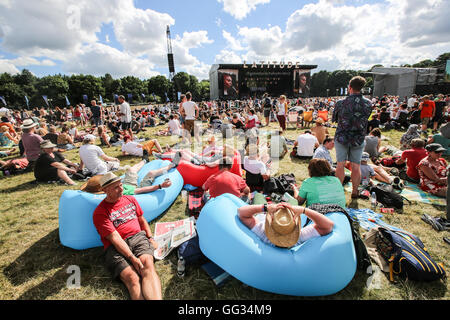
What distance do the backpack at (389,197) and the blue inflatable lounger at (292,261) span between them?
84.3 inches

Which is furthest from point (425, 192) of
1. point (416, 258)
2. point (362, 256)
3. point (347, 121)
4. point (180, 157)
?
point (180, 157)

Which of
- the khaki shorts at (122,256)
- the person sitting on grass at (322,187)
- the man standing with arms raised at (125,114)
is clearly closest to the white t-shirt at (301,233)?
the person sitting on grass at (322,187)

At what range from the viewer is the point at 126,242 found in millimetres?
2363

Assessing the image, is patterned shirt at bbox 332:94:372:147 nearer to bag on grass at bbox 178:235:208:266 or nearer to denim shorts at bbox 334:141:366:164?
denim shorts at bbox 334:141:366:164

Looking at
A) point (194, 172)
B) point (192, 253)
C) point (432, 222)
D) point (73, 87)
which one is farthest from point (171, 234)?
point (73, 87)

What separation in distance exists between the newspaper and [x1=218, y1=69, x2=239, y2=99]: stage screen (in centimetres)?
3933

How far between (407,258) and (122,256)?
9.94ft

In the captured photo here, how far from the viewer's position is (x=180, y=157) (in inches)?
178

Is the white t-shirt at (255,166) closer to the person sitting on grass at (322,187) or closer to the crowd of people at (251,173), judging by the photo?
the crowd of people at (251,173)

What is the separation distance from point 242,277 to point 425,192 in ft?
14.2

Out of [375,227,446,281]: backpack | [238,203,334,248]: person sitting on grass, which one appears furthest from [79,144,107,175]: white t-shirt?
[375,227,446,281]: backpack

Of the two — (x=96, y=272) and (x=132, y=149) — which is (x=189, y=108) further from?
(x=96, y=272)

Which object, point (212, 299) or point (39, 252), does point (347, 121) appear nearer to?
point (212, 299)

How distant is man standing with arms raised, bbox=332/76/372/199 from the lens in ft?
11.1
